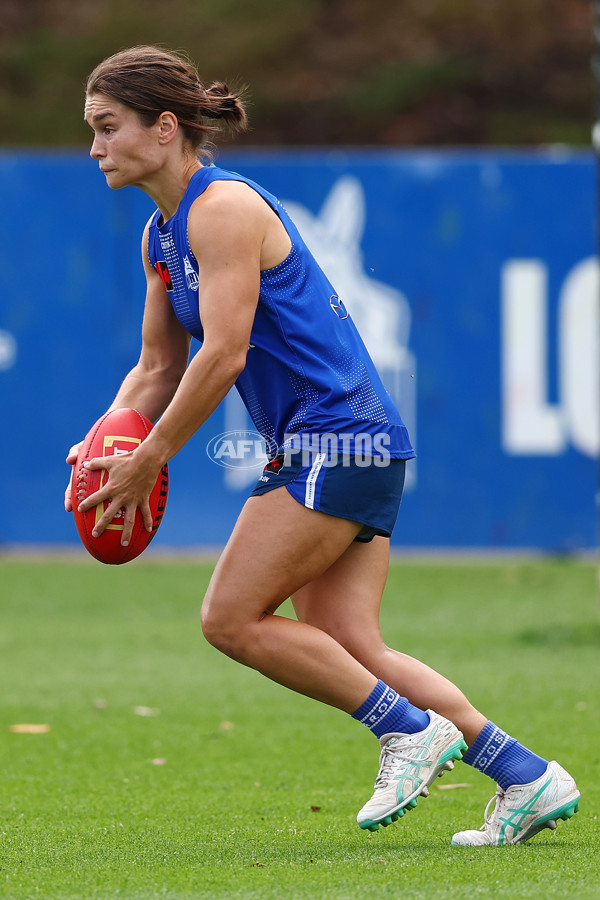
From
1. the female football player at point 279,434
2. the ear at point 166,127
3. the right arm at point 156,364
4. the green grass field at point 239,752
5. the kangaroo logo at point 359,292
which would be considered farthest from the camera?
the kangaroo logo at point 359,292

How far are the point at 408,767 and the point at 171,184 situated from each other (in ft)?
5.40

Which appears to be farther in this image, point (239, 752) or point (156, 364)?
point (239, 752)

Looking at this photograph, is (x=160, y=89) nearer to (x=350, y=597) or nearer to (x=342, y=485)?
(x=342, y=485)

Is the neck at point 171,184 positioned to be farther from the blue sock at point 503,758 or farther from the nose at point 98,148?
the blue sock at point 503,758

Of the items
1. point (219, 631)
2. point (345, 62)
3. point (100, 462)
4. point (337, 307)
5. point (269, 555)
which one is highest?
point (345, 62)

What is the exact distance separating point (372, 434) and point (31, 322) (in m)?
7.51

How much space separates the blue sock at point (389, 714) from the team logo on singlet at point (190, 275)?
114 centimetres

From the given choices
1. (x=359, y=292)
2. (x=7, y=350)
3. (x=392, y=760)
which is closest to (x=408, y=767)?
(x=392, y=760)

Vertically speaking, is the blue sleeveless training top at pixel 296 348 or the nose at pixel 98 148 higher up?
the nose at pixel 98 148

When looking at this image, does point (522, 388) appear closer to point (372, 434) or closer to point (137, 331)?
point (137, 331)

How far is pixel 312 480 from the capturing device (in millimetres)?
3561

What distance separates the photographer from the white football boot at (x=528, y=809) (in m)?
3.68

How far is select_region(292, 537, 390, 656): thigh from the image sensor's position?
3.77m

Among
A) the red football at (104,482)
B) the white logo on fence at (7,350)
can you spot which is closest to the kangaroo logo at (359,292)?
the white logo on fence at (7,350)
